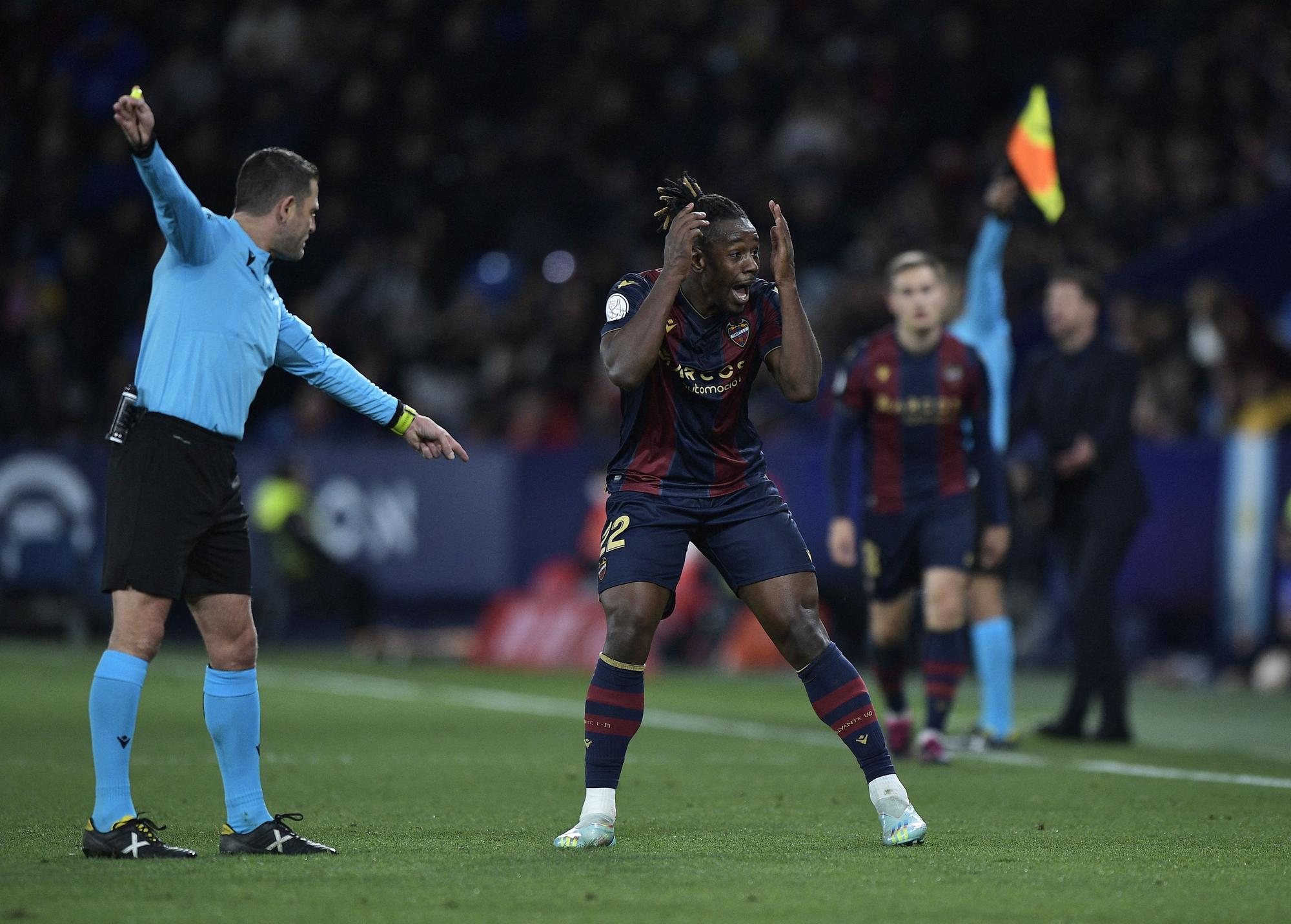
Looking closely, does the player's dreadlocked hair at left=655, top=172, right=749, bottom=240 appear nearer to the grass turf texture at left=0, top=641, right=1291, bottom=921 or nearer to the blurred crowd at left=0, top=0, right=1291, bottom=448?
the grass turf texture at left=0, top=641, right=1291, bottom=921

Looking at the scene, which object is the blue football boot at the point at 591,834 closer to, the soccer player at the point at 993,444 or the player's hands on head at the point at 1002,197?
the soccer player at the point at 993,444

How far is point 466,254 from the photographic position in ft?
69.2

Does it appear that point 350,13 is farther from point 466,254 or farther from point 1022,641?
point 1022,641

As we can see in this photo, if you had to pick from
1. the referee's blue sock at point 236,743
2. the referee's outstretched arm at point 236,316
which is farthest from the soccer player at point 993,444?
the referee's blue sock at point 236,743

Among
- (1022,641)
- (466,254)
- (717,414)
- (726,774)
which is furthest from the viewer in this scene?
(466,254)

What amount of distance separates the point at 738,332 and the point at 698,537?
0.68m

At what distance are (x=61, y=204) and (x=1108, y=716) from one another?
1422 centimetres

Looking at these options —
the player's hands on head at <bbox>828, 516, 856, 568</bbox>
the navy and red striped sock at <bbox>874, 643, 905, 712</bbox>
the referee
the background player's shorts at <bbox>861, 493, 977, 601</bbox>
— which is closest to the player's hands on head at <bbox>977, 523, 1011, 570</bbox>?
the background player's shorts at <bbox>861, 493, 977, 601</bbox>

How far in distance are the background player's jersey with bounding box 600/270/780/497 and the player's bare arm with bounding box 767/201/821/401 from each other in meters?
0.12

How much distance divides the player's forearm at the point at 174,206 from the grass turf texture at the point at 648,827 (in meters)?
1.84

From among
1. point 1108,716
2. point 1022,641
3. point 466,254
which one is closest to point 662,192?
point 1108,716

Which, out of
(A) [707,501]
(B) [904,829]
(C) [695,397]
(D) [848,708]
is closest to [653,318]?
(C) [695,397]

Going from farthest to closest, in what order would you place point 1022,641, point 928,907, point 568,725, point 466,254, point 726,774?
point 466,254, point 1022,641, point 568,725, point 726,774, point 928,907

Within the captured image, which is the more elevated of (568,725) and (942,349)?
(942,349)
